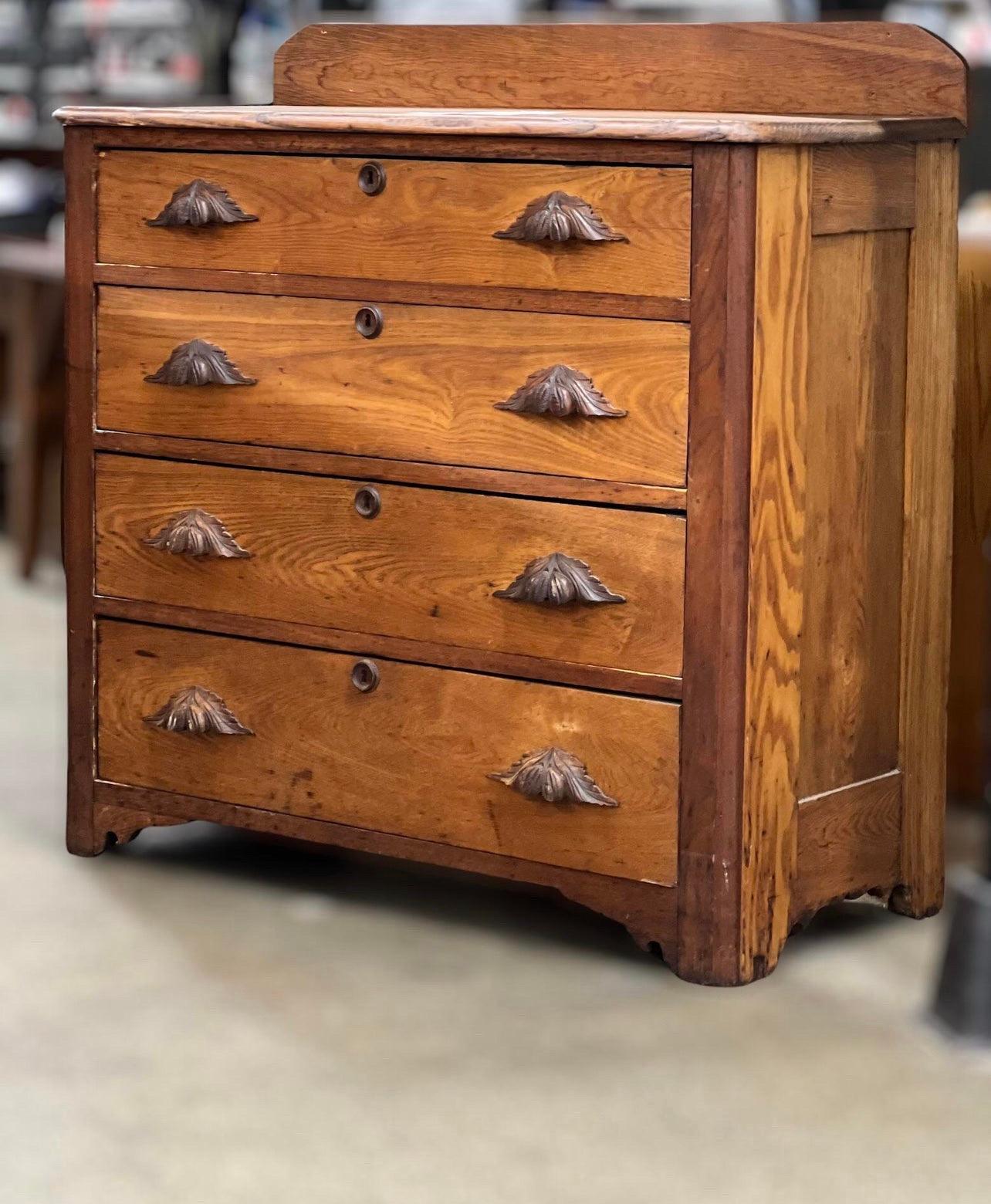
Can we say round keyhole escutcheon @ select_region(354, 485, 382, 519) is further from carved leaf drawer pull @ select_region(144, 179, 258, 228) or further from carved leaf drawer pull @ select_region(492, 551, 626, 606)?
carved leaf drawer pull @ select_region(144, 179, 258, 228)

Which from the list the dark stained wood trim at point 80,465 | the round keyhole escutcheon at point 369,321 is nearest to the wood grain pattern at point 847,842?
the round keyhole escutcheon at point 369,321

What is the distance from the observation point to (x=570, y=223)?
2.13 m

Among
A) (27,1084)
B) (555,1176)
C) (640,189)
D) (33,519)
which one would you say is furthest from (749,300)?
(33,519)

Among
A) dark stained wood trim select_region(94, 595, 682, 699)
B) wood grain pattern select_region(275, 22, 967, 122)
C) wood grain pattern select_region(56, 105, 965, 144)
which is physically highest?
wood grain pattern select_region(275, 22, 967, 122)

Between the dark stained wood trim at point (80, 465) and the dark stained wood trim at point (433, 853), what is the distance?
0.15ft

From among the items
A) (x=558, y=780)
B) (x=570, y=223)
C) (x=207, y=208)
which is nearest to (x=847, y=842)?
(x=558, y=780)

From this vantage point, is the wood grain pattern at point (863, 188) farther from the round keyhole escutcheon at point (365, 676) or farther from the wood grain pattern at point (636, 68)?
the round keyhole escutcheon at point (365, 676)

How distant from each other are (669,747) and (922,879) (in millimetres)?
455

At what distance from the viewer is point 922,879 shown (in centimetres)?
244

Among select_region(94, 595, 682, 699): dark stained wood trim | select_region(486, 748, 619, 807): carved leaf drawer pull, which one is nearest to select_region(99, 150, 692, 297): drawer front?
select_region(94, 595, 682, 699): dark stained wood trim

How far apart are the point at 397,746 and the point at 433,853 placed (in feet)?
0.44

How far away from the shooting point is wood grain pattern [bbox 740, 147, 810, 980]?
6.86 feet

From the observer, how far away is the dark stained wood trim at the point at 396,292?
2.13 meters

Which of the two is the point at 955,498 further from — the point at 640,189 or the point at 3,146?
the point at 3,146
